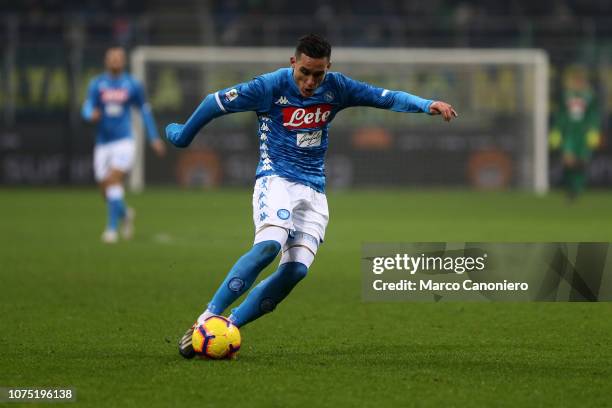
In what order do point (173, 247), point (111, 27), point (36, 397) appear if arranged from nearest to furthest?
point (36, 397), point (173, 247), point (111, 27)

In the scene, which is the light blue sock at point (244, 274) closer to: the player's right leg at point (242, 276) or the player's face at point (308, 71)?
the player's right leg at point (242, 276)

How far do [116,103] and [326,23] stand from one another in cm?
1121

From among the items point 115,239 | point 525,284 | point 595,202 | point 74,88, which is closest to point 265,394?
point 525,284

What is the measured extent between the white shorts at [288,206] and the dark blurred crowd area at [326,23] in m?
18.7

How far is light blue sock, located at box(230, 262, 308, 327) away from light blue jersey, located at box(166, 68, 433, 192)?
0.49 meters

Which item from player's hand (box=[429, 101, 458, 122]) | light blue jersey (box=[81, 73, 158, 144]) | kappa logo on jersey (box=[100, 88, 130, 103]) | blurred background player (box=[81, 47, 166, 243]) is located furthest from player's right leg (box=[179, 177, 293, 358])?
kappa logo on jersey (box=[100, 88, 130, 103])

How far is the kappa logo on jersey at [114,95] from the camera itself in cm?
1478

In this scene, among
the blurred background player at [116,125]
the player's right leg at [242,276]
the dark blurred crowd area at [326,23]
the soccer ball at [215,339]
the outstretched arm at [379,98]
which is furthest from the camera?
the dark blurred crowd area at [326,23]

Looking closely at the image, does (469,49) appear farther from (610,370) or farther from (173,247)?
(610,370)

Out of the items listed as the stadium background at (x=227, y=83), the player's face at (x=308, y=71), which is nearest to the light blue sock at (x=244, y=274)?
the player's face at (x=308, y=71)

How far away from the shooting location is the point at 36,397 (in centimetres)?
510

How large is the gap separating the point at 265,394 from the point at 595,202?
702 inches

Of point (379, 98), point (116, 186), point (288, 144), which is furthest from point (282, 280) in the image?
point (116, 186)

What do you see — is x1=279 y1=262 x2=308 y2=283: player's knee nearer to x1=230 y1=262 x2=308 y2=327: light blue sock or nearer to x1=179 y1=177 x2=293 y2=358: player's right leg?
x1=230 y1=262 x2=308 y2=327: light blue sock
